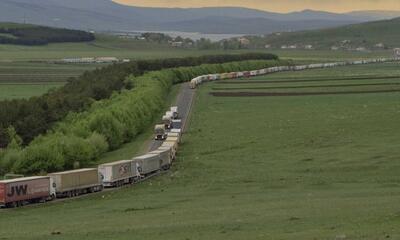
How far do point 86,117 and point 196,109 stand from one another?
1359 inches

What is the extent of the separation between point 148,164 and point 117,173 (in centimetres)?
507

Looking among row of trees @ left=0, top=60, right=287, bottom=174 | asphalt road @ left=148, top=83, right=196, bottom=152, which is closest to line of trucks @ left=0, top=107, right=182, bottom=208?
row of trees @ left=0, top=60, right=287, bottom=174

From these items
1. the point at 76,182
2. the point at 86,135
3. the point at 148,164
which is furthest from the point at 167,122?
the point at 76,182

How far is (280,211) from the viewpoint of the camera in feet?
142

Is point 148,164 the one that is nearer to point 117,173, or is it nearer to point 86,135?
point 117,173

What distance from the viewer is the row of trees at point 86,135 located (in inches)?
2820

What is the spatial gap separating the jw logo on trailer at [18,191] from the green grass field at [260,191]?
3.37 ft

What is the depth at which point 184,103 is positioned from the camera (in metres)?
139

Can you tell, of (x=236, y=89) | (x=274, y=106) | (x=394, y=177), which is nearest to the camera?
(x=394, y=177)

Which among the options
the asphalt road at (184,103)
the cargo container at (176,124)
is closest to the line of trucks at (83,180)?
the asphalt road at (184,103)

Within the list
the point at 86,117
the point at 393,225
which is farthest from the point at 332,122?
the point at 393,225

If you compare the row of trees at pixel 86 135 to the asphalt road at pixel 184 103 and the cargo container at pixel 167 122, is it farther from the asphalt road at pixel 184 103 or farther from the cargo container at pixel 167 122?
the asphalt road at pixel 184 103

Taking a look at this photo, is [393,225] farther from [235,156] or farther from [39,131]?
[39,131]

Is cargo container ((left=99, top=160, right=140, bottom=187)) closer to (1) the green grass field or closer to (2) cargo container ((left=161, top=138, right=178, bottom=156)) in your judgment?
(1) the green grass field
